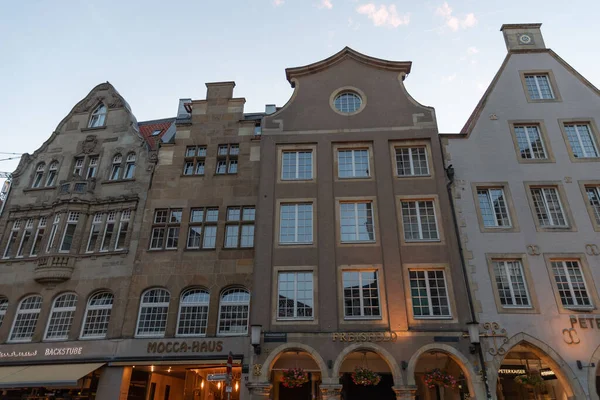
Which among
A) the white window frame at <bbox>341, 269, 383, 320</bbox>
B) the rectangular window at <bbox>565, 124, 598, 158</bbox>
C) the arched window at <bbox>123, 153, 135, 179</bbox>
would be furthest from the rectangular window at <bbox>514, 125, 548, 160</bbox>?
the arched window at <bbox>123, 153, 135, 179</bbox>

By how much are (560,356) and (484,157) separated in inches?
339

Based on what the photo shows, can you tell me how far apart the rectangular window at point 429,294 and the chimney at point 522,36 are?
1309cm

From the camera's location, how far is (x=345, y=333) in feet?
52.2

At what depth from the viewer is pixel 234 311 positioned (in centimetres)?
1827

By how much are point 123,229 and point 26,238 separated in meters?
5.36

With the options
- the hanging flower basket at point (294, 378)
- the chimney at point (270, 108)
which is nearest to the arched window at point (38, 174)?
the chimney at point (270, 108)

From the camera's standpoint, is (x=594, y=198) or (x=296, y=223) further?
(x=296, y=223)

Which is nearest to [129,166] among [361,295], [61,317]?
[61,317]

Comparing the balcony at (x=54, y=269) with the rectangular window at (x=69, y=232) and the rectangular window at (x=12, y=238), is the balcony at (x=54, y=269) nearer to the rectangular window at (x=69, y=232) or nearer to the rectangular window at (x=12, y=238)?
the rectangular window at (x=69, y=232)

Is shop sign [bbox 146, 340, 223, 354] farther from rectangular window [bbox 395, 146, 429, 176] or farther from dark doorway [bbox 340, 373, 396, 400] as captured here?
rectangular window [bbox 395, 146, 429, 176]

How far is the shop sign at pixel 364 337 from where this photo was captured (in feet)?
51.6

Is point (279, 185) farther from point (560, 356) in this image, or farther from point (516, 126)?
point (560, 356)

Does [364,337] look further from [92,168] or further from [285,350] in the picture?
[92,168]

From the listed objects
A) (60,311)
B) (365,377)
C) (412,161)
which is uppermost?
(412,161)
